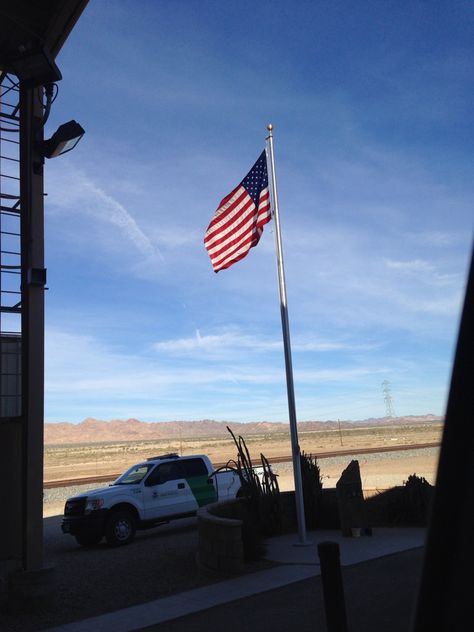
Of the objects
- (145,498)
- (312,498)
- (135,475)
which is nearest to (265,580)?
(312,498)

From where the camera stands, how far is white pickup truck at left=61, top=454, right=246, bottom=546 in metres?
14.5

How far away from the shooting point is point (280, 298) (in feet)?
39.4

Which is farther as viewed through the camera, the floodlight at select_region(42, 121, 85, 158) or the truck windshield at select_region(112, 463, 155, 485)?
the truck windshield at select_region(112, 463, 155, 485)

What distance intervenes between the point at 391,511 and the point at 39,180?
952cm

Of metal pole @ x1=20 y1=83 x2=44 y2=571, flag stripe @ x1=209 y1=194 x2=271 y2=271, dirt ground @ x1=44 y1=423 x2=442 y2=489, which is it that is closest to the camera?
metal pole @ x1=20 y1=83 x2=44 y2=571

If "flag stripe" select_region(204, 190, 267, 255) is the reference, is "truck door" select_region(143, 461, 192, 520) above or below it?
below

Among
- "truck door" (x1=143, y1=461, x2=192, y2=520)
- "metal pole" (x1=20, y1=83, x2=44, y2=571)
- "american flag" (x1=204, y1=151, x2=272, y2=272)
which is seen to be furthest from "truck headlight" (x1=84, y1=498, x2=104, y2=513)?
"american flag" (x1=204, y1=151, x2=272, y2=272)

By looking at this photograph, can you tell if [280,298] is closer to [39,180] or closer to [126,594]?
[39,180]

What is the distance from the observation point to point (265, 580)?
8773 mm

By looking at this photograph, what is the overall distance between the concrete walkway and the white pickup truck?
4316 mm

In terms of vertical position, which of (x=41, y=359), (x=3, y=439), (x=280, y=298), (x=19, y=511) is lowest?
(x=19, y=511)

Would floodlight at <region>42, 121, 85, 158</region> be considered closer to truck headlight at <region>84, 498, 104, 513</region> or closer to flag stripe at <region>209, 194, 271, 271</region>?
flag stripe at <region>209, 194, 271, 271</region>

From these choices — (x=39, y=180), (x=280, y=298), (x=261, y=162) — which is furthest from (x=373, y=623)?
(x=261, y=162)

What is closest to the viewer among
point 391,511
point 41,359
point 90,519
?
point 41,359
